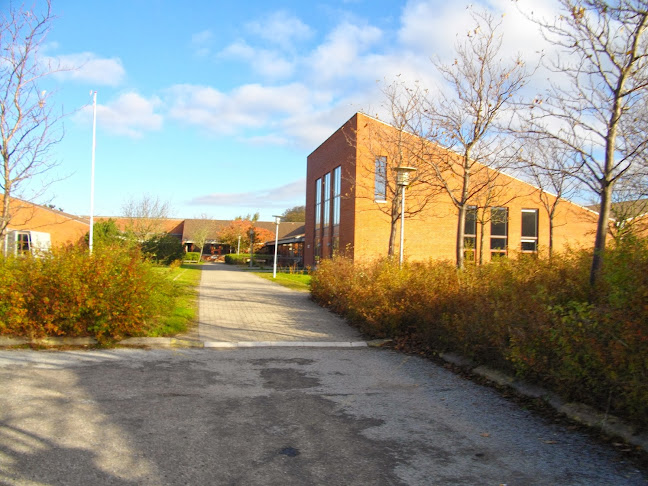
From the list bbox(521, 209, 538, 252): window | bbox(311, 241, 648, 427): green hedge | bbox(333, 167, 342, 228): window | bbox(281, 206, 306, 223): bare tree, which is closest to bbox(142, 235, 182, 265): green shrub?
bbox(333, 167, 342, 228): window

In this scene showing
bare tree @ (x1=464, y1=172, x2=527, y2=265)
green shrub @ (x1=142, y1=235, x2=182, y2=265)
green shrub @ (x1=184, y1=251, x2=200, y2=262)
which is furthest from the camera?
green shrub @ (x1=184, y1=251, x2=200, y2=262)

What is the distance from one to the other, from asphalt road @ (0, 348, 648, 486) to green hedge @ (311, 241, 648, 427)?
20.7 inches

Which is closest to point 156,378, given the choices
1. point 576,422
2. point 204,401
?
point 204,401

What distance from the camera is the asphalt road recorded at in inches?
146

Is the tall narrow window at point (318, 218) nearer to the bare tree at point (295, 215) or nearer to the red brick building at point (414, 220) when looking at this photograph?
the red brick building at point (414, 220)

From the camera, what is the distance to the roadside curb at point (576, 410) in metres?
4.24

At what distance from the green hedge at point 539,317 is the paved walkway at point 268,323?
70 centimetres

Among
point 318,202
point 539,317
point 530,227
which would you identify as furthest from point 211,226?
point 539,317

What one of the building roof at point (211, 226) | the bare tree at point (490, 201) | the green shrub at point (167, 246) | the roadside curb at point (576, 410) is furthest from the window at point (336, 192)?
the building roof at point (211, 226)

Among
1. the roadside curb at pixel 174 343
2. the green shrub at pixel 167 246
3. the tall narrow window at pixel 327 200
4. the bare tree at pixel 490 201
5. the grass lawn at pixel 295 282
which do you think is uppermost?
the tall narrow window at pixel 327 200

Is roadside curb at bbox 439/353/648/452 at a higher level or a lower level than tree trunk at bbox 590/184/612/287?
lower

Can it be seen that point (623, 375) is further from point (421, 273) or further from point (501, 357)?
point (421, 273)

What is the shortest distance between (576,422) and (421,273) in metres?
5.86

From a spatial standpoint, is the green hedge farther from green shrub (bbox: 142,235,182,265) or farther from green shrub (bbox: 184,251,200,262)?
green shrub (bbox: 184,251,200,262)
